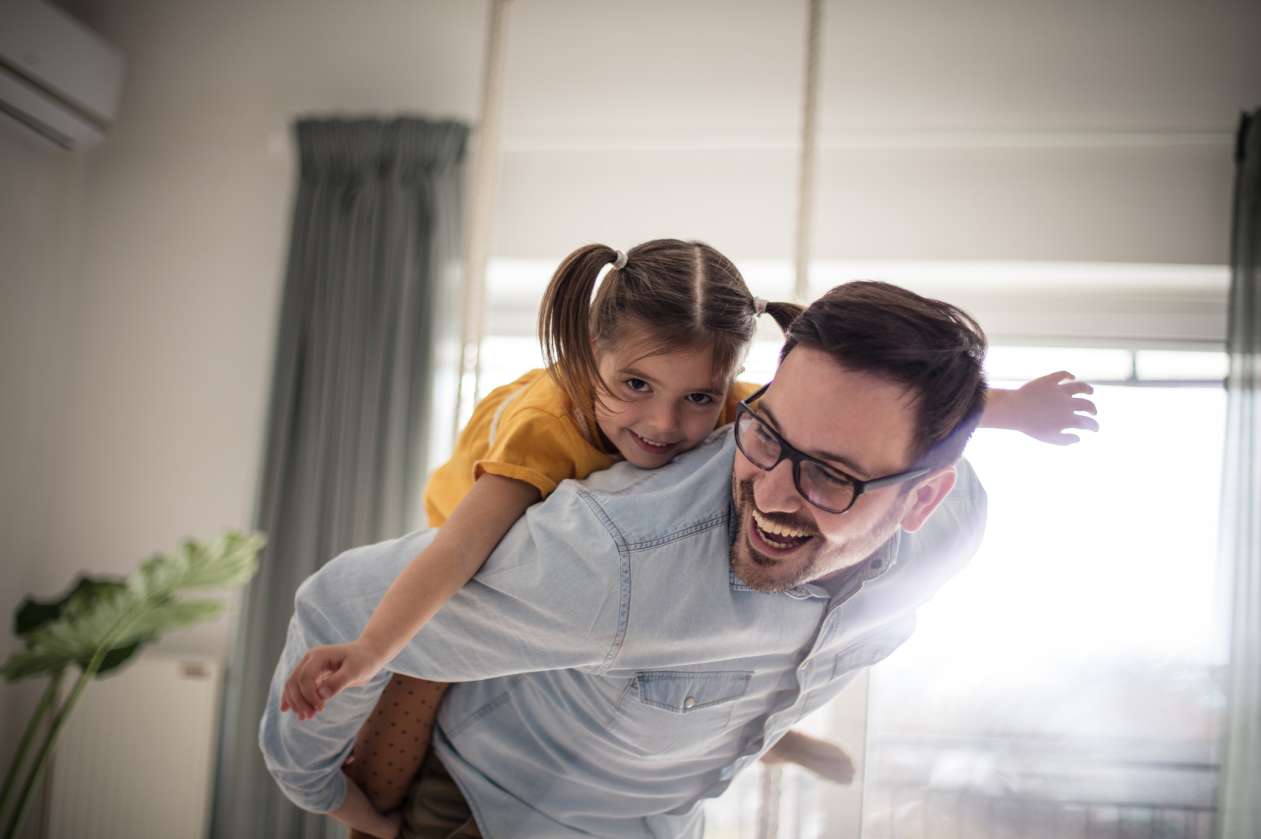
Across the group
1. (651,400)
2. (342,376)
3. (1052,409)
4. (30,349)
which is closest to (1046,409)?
(1052,409)

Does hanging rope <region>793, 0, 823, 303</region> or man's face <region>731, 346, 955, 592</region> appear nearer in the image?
man's face <region>731, 346, 955, 592</region>

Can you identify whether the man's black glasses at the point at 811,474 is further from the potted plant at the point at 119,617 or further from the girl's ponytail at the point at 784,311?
the potted plant at the point at 119,617

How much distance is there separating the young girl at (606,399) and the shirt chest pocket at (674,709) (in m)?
0.23

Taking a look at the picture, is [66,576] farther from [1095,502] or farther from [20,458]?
[1095,502]

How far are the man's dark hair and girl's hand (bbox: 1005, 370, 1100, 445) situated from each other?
16 cm

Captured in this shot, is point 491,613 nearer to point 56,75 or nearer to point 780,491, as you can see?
point 780,491

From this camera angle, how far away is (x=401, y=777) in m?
1.22

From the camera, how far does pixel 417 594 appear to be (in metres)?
0.93

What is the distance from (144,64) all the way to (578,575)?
3.01 metres

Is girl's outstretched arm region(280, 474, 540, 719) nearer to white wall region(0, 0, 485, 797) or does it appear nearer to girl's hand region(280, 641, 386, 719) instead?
girl's hand region(280, 641, 386, 719)

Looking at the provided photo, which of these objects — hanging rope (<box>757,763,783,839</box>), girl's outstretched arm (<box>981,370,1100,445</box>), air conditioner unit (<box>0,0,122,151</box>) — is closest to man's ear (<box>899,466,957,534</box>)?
girl's outstretched arm (<box>981,370,1100,445</box>)

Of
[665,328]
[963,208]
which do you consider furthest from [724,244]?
[665,328]

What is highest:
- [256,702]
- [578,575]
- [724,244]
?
[724,244]

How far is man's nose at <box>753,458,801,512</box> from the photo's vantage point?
929 millimetres
